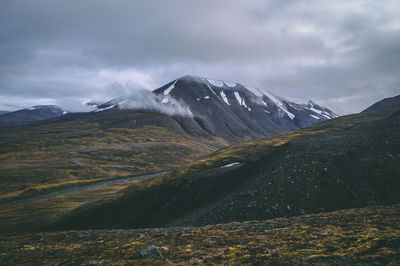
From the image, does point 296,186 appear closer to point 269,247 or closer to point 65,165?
point 269,247

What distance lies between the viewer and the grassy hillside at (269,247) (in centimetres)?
992

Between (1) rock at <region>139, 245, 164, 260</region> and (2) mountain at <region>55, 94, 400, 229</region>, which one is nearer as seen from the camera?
(1) rock at <region>139, 245, 164, 260</region>

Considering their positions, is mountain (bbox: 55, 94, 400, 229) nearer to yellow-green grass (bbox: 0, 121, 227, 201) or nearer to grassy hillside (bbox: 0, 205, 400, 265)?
grassy hillside (bbox: 0, 205, 400, 265)

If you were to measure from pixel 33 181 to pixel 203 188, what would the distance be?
11360cm

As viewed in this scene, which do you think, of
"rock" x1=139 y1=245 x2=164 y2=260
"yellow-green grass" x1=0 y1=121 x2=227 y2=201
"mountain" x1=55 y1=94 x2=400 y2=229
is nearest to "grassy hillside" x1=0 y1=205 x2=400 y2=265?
"rock" x1=139 y1=245 x2=164 y2=260

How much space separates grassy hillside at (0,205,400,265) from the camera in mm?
9916

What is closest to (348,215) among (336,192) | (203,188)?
(336,192)

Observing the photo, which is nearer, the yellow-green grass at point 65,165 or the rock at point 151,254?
the rock at point 151,254

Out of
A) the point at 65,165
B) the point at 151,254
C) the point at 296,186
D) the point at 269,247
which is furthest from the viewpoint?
the point at 65,165

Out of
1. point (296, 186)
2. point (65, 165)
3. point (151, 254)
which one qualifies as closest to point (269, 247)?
point (151, 254)

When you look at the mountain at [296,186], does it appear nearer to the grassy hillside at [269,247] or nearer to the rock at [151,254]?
the grassy hillside at [269,247]

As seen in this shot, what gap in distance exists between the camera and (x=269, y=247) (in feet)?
40.8

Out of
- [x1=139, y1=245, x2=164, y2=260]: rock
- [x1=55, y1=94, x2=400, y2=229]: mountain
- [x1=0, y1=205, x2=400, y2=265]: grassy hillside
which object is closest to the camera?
[x1=0, y1=205, x2=400, y2=265]: grassy hillside

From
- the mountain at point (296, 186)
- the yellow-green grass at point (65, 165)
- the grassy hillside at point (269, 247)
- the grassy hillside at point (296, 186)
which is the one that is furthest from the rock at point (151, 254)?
the yellow-green grass at point (65, 165)
